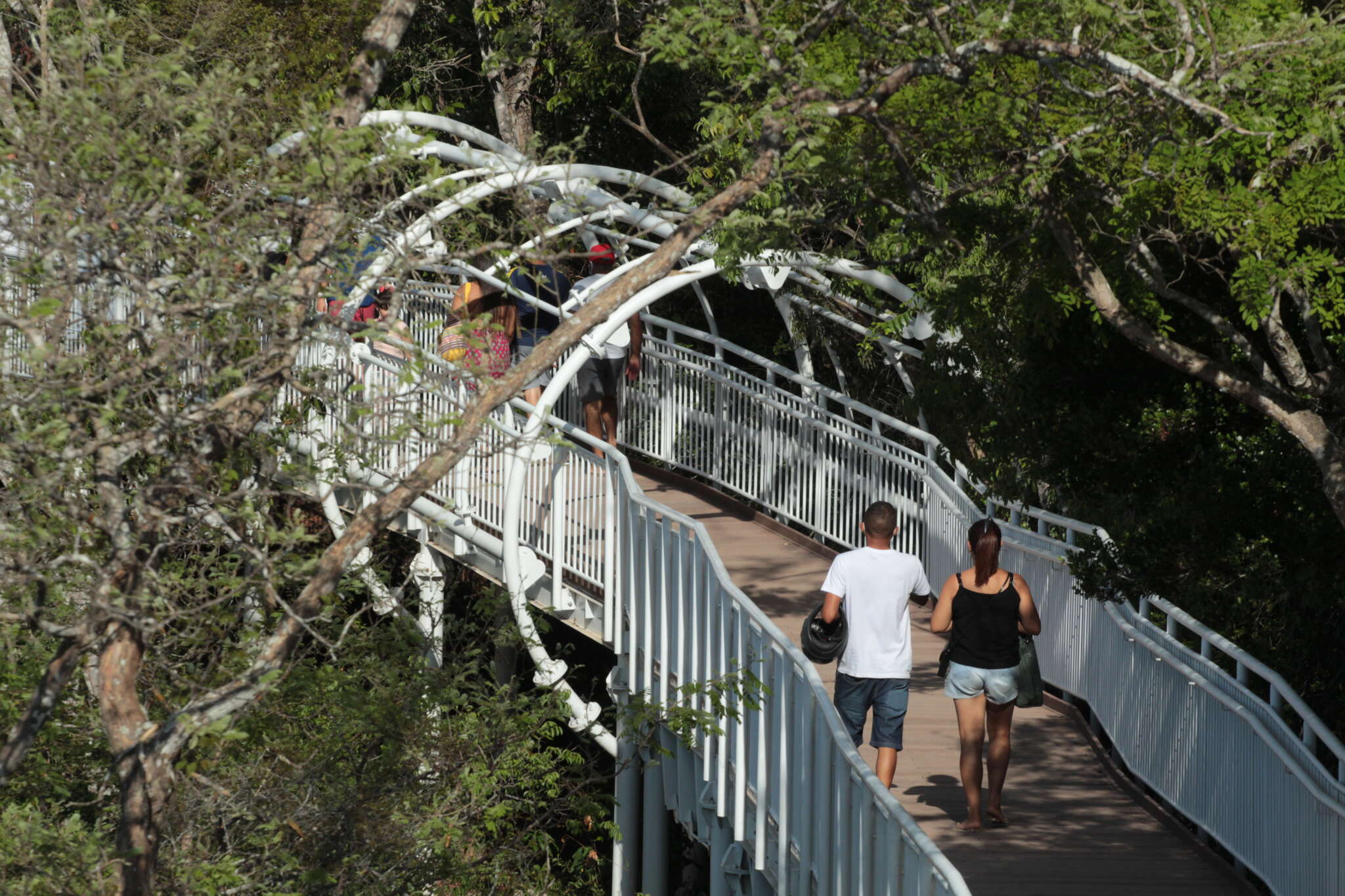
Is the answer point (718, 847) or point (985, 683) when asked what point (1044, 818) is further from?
point (718, 847)

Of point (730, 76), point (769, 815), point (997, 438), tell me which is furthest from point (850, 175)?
point (769, 815)

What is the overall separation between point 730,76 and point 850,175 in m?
0.79

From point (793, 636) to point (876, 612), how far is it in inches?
126

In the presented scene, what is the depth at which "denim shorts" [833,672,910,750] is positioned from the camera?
7133mm

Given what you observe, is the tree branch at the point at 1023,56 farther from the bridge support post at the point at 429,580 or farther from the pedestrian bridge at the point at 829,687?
the bridge support post at the point at 429,580

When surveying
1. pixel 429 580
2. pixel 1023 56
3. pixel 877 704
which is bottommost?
pixel 877 704

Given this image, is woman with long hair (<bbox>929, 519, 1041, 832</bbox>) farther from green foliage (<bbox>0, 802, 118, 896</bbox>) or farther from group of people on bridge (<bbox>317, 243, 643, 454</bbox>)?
group of people on bridge (<bbox>317, 243, 643, 454</bbox>)

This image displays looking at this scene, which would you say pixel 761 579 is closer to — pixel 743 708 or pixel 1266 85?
pixel 743 708

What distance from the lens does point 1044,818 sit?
765 centimetres

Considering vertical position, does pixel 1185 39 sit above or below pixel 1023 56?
below

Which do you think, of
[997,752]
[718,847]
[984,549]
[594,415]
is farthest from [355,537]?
[594,415]

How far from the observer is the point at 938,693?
31.4ft

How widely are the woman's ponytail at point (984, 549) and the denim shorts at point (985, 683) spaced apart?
422mm

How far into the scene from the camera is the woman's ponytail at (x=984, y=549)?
23.3 feet
